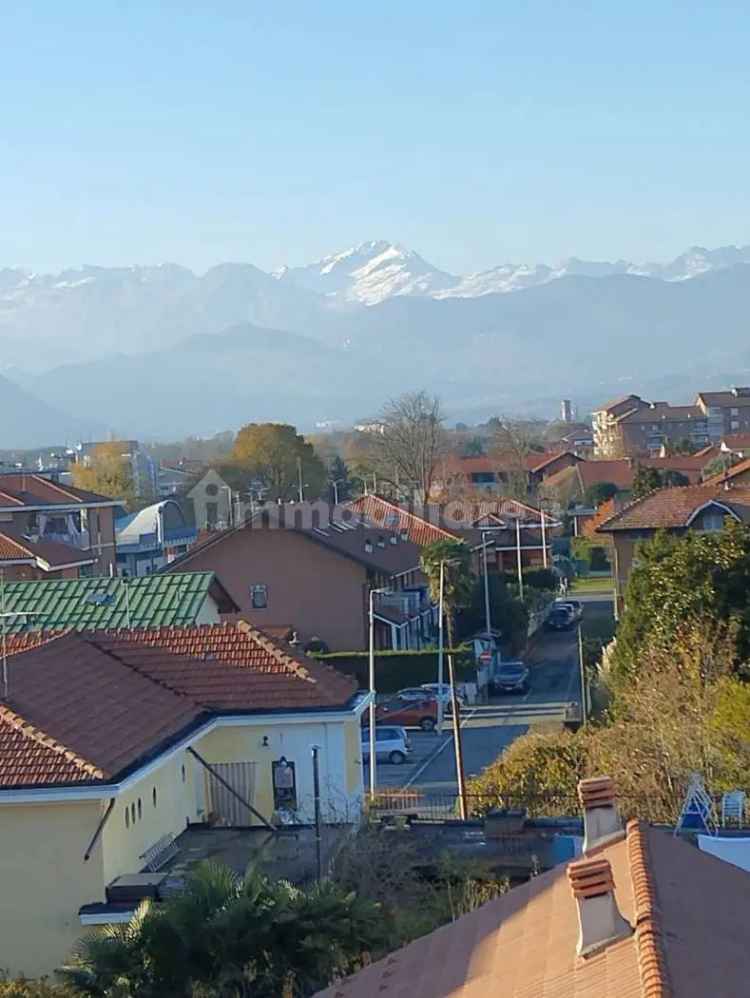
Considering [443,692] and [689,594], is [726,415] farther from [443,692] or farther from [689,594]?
[689,594]

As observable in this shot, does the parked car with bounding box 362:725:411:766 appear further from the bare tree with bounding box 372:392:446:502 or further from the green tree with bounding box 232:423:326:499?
the bare tree with bounding box 372:392:446:502

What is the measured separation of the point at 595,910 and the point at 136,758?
792 cm

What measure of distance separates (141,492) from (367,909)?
Result: 298 ft

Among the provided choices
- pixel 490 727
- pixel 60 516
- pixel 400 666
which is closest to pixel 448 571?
pixel 490 727

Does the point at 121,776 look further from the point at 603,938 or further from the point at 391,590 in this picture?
the point at 391,590

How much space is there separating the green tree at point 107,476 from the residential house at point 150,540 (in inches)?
385

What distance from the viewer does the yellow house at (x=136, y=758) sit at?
14.1m

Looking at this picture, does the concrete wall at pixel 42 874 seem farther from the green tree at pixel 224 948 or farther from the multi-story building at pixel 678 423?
the multi-story building at pixel 678 423

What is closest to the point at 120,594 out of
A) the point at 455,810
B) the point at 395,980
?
the point at 455,810

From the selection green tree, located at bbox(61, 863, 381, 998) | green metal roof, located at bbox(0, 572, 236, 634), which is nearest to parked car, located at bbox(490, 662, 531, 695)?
green metal roof, located at bbox(0, 572, 236, 634)

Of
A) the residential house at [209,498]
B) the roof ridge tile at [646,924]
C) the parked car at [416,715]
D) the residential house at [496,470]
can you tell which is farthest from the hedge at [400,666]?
the residential house at [496,470]

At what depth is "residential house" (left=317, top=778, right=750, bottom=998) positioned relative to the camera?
283 inches

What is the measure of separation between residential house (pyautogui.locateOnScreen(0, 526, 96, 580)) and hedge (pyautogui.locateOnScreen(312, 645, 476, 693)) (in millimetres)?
8738

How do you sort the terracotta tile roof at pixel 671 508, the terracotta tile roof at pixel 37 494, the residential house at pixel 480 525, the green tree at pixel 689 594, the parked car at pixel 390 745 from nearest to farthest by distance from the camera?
1. the green tree at pixel 689 594
2. the parked car at pixel 390 745
3. the terracotta tile roof at pixel 671 508
4. the terracotta tile roof at pixel 37 494
5. the residential house at pixel 480 525
